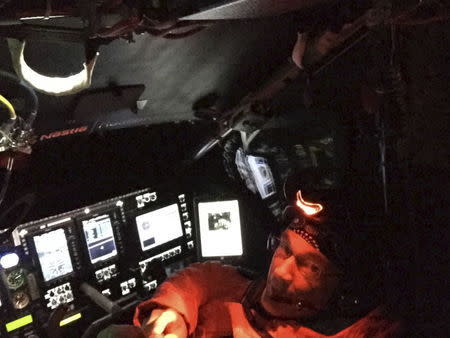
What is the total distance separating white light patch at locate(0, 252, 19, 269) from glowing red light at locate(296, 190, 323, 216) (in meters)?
1.68

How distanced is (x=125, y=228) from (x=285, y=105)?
1.30 metres

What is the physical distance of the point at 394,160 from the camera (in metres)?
1.89

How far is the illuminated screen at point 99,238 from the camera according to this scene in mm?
3059

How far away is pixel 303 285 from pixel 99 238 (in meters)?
1.55

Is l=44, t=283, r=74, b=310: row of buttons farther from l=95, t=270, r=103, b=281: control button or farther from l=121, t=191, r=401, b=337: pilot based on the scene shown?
l=121, t=191, r=401, b=337: pilot

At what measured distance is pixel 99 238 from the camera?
3.11 metres

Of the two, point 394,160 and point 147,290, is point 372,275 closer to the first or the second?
point 394,160

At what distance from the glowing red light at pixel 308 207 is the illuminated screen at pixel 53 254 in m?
1.59

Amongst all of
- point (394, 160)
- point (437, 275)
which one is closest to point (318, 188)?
point (394, 160)

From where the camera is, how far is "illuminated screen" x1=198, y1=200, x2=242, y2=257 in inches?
145

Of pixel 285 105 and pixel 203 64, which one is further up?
pixel 203 64

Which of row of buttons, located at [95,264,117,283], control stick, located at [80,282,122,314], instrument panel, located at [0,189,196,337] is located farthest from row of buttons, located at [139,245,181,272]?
control stick, located at [80,282,122,314]

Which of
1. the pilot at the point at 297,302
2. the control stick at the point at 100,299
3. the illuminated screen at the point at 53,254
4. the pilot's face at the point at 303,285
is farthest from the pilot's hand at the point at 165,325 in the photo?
Result: the illuminated screen at the point at 53,254

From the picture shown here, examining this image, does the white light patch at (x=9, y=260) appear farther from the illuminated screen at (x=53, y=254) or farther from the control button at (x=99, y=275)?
the control button at (x=99, y=275)
